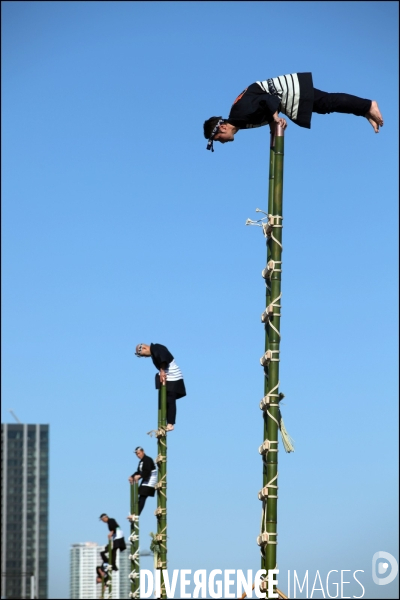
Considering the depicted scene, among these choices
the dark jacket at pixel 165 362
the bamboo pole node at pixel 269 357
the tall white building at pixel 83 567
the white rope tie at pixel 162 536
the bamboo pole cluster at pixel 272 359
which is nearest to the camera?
the bamboo pole cluster at pixel 272 359

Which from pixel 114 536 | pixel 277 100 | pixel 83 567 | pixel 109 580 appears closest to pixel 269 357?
pixel 277 100

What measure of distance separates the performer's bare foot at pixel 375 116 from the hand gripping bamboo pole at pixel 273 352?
91cm

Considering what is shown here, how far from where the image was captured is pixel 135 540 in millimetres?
24859

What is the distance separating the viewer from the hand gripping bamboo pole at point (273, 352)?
1093cm

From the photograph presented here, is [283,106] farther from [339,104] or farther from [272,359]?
[272,359]

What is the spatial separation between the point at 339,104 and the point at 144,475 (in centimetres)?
1365

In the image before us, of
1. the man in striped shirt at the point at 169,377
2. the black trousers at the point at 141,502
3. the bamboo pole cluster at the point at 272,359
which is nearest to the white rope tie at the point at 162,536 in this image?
the man in striped shirt at the point at 169,377

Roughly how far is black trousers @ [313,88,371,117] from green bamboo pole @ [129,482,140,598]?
1390 centimetres

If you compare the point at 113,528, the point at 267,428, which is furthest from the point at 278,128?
the point at 113,528

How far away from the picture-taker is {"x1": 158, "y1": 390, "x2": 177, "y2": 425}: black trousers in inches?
760

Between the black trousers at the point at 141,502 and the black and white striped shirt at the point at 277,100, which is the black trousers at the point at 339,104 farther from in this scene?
the black trousers at the point at 141,502

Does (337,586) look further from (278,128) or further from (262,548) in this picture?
(278,128)

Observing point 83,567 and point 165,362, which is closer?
point 165,362

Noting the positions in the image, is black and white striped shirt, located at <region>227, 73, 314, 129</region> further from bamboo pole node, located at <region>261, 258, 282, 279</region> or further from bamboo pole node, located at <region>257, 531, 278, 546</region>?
bamboo pole node, located at <region>257, 531, 278, 546</region>
